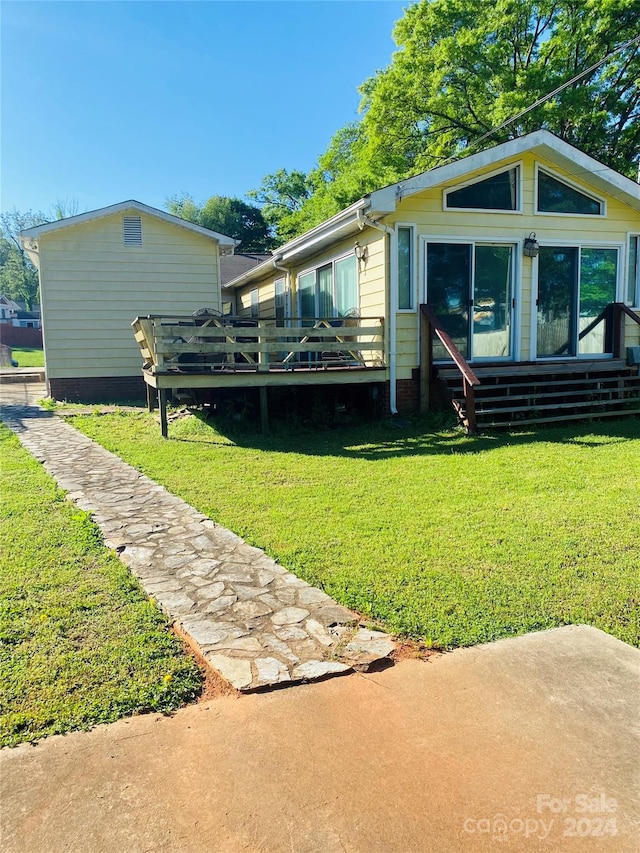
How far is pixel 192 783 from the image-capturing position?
204 cm

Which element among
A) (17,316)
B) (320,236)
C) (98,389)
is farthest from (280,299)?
(17,316)

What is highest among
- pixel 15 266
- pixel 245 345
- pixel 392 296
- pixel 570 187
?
pixel 15 266

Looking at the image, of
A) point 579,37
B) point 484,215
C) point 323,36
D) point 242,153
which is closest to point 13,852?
point 484,215

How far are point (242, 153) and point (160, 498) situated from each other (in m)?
38.8

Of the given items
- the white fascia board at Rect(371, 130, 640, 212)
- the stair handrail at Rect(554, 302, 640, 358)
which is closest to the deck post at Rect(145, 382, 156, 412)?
the white fascia board at Rect(371, 130, 640, 212)

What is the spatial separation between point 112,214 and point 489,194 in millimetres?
8572

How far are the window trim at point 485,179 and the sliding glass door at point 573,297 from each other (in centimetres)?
97

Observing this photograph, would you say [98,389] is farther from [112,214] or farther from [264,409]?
[264,409]

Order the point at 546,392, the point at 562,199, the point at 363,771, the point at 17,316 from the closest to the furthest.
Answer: the point at 363,771, the point at 546,392, the point at 562,199, the point at 17,316

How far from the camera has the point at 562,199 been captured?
10.3 metres

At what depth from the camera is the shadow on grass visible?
768 cm

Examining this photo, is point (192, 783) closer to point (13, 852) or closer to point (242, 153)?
point (13, 852)

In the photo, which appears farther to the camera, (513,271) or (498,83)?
(498,83)

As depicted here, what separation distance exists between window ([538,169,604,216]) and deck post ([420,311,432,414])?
305 centimetres
